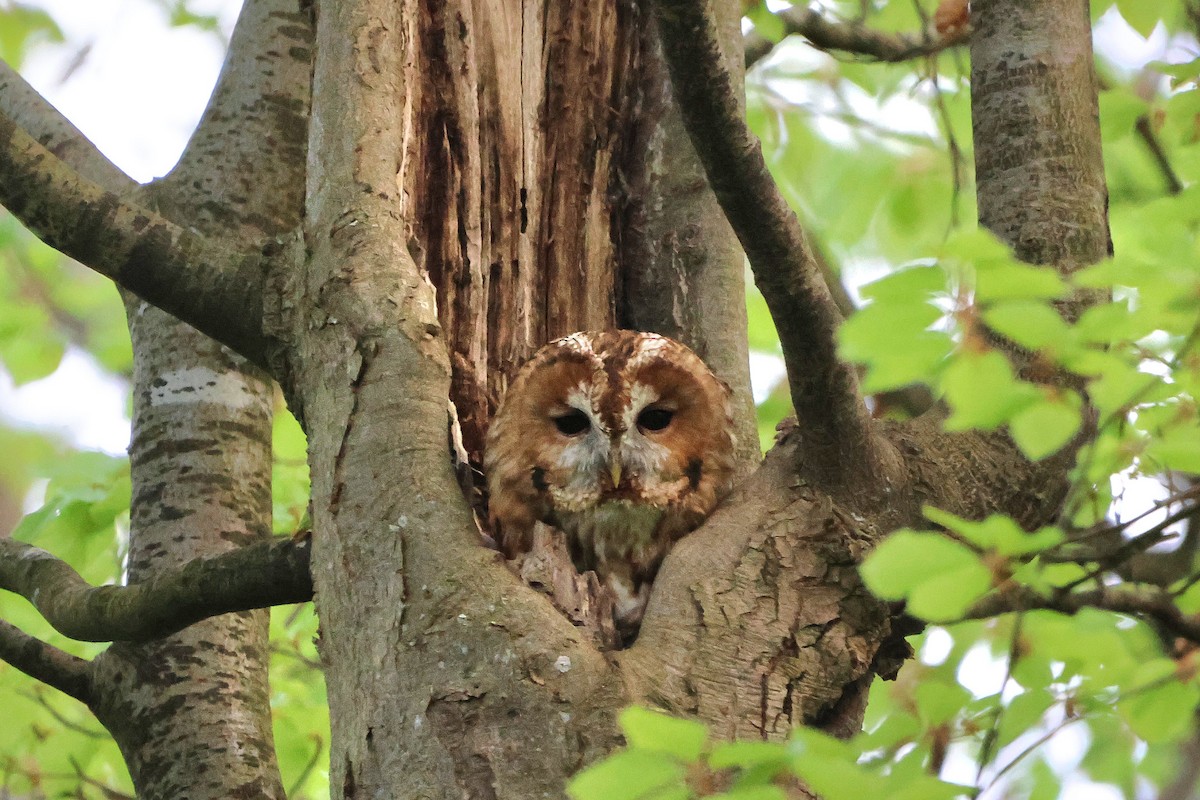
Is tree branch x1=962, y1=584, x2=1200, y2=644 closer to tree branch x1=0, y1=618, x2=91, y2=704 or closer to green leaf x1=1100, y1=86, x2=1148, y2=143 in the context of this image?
green leaf x1=1100, y1=86, x2=1148, y2=143

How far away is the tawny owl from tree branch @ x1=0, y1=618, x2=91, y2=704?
0.97m

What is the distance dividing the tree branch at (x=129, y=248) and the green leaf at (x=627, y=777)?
1.37 meters

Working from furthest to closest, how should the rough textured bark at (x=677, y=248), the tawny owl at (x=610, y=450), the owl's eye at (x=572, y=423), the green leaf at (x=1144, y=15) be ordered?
the green leaf at (x=1144, y=15) → the rough textured bark at (x=677, y=248) → the owl's eye at (x=572, y=423) → the tawny owl at (x=610, y=450)

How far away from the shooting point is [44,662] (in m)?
2.66

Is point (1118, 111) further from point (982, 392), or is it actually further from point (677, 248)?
point (982, 392)

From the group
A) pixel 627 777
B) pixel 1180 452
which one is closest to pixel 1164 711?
pixel 1180 452

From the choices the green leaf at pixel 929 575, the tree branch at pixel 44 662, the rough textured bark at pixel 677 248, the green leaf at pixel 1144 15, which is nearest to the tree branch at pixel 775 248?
the green leaf at pixel 929 575

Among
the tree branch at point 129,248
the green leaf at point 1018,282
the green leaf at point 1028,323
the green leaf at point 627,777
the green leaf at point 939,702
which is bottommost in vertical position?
the green leaf at point 627,777

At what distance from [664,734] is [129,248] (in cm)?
163

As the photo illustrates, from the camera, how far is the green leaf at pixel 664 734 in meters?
1.42

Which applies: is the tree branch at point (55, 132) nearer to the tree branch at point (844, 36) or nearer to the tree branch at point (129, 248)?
the tree branch at point (129, 248)

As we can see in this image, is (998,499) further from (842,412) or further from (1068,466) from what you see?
Result: (842,412)

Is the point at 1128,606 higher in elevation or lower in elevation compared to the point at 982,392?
lower

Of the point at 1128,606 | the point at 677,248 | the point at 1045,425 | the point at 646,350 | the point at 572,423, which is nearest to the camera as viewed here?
the point at 1045,425
